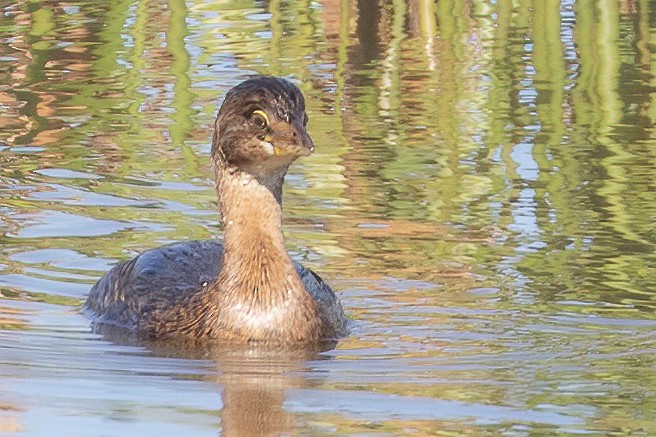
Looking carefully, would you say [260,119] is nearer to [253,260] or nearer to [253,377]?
[253,260]

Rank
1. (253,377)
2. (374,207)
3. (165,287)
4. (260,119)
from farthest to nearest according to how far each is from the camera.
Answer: (374,207)
(165,287)
(260,119)
(253,377)

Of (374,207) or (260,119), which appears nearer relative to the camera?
(260,119)

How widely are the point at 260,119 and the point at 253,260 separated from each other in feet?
2.37

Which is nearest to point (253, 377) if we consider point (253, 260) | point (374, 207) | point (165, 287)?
point (253, 260)

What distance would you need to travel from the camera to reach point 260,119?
8.42 meters

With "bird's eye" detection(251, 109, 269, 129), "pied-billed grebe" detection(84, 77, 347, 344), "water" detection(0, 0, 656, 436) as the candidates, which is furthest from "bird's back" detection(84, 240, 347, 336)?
"bird's eye" detection(251, 109, 269, 129)

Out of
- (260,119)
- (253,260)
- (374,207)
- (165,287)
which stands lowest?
(374,207)

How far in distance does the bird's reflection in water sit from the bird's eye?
1024mm

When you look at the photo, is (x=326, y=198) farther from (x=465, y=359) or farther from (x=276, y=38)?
(x=276, y=38)

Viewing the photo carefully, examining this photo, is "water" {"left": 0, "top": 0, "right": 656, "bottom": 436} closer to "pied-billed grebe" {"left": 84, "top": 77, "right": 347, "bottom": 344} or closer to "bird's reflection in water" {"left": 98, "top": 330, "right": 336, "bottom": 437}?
"bird's reflection in water" {"left": 98, "top": 330, "right": 336, "bottom": 437}

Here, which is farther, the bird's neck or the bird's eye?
the bird's neck

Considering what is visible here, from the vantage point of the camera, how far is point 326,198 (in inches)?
459

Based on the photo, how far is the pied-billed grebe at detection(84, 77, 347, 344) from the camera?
8477mm

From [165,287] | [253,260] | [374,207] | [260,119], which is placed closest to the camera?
[260,119]
